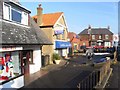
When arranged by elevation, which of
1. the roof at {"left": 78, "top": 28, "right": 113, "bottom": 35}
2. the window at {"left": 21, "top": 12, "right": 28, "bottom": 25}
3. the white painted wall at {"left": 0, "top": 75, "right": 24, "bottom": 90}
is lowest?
the white painted wall at {"left": 0, "top": 75, "right": 24, "bottom": 90}

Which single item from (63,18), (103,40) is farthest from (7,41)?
(103,40)

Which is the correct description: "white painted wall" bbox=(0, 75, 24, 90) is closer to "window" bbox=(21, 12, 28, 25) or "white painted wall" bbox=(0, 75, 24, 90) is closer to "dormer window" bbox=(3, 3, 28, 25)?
"dormer window" bbox=(3, 3, 28, 25)

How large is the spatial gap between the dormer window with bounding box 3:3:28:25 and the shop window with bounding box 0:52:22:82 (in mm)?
2738

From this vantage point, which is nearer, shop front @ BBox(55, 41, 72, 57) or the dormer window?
the dormer window

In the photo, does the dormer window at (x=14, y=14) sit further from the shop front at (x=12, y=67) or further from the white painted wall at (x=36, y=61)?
the white painted wall at (x=36, y=61)

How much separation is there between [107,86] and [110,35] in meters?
67.2

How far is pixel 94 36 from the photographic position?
80375mm

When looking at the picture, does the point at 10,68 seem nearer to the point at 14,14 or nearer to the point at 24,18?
the point at 14,14

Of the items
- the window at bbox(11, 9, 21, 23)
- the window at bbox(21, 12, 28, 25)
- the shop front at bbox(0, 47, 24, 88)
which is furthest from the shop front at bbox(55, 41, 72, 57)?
the shop front at bbox(0, 47, 24, 88)

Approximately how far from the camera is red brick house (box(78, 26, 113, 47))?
78.9 m

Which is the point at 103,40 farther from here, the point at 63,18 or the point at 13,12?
the point at 13,12

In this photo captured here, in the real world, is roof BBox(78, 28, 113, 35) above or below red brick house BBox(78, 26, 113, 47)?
above

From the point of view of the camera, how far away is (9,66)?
1435 cm

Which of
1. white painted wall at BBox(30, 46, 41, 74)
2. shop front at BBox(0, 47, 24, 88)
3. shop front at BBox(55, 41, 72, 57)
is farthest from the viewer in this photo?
shop front at BBox(55, 41, 72, 57)
